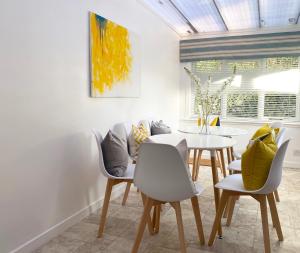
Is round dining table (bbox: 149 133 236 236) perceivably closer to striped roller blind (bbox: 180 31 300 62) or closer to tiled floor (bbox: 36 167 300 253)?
tiled floor (bbox: 36 167 300 253)

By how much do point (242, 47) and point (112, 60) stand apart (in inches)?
111

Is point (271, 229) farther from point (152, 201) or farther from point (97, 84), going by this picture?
point (97, 84)

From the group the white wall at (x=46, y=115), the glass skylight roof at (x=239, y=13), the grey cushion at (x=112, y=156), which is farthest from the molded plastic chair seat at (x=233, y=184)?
the glass skylight roof at (x=239, y=13)

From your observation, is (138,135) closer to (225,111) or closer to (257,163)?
(257,163)

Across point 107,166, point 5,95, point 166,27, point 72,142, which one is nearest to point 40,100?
point 5,95

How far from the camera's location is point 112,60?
3.11 metres

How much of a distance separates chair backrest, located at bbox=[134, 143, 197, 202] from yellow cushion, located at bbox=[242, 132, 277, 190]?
413 mm

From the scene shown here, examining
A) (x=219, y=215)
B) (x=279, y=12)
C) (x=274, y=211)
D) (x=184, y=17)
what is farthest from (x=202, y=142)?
(x=279, y=12)

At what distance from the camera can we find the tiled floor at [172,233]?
2.23 m

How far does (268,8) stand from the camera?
151 inches

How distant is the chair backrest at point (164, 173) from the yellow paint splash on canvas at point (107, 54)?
3.87 feet

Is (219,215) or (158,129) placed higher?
(158,129)

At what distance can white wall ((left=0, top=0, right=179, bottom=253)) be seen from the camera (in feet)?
6.35

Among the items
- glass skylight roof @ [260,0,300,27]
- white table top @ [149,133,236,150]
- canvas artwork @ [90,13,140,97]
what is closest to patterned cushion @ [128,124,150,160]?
white table top @ [149,133,236,150]
